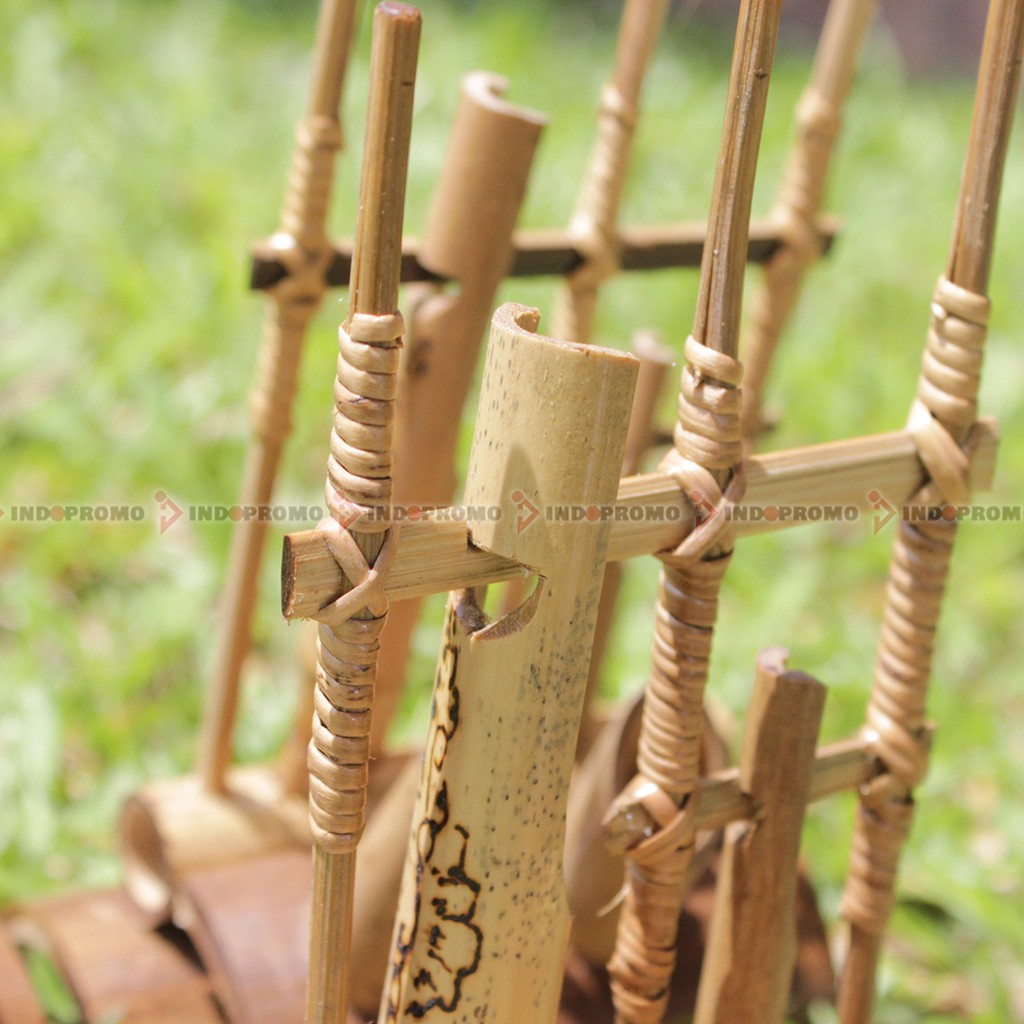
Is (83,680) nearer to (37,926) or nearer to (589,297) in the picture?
(37,926)

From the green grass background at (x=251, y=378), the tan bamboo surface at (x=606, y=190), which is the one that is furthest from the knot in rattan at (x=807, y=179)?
the green grass background at (x=251, y=378)

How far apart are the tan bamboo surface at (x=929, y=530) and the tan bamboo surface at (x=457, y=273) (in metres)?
0.25

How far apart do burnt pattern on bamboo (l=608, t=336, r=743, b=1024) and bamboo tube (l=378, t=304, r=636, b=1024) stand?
0.04 m

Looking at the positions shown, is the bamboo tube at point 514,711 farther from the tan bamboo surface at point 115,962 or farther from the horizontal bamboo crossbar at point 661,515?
the tan bamboo surface at point 115,962

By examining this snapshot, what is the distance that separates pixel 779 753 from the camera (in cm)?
58

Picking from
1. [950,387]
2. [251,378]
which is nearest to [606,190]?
[950,387]

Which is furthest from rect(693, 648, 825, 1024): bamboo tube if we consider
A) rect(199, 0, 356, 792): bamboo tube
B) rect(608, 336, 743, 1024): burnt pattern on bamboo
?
rect(199, 0, 356, 792): bamboo tube

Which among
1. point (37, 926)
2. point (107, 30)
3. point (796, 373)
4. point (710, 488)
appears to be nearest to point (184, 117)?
point (107, 30)

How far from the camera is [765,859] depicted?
1.94ft

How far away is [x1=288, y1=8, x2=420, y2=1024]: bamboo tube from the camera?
42 centimetres

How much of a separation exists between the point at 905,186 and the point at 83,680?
1.63 metres

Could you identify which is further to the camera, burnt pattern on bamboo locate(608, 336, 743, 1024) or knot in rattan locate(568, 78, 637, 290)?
knot in rattan locate(568, 78, 637, 290)

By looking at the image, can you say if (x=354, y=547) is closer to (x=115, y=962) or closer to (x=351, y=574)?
(x=351, y=574)

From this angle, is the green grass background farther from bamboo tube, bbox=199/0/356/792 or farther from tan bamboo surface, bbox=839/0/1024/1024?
tan bamboo surface, bbox=839/0/1024/1024
